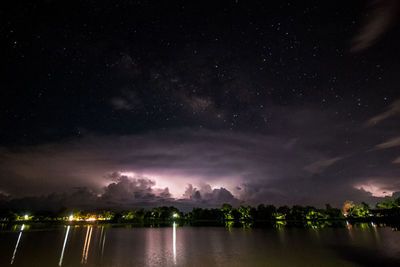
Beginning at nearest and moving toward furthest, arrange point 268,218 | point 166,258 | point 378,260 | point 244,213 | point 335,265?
1. point 335,265
2. point 378,260
3. point 166,258
4. point 268,218
5. point 244,213

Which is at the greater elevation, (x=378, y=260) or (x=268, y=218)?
(x=268, y=218)

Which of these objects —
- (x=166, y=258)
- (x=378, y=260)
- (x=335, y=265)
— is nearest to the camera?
(x=335, y=265)

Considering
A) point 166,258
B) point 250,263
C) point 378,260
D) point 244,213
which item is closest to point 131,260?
point 166,258

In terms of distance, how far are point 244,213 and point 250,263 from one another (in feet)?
566

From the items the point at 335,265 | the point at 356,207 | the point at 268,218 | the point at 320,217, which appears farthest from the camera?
the point at 268,218

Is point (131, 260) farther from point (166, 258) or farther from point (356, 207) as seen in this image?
point (356, 207)

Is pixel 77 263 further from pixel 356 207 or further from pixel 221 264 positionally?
pixel 356 207

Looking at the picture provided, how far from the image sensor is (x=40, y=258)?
21.9m

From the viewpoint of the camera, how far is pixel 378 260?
814 inches

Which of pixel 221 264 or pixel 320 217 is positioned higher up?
pixel 320 217

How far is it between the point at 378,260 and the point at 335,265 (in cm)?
566

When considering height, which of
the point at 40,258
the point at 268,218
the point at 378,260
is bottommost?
the point at 378,260

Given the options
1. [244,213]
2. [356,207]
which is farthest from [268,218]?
[356,207]

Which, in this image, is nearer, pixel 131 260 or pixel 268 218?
pixel 131 260
